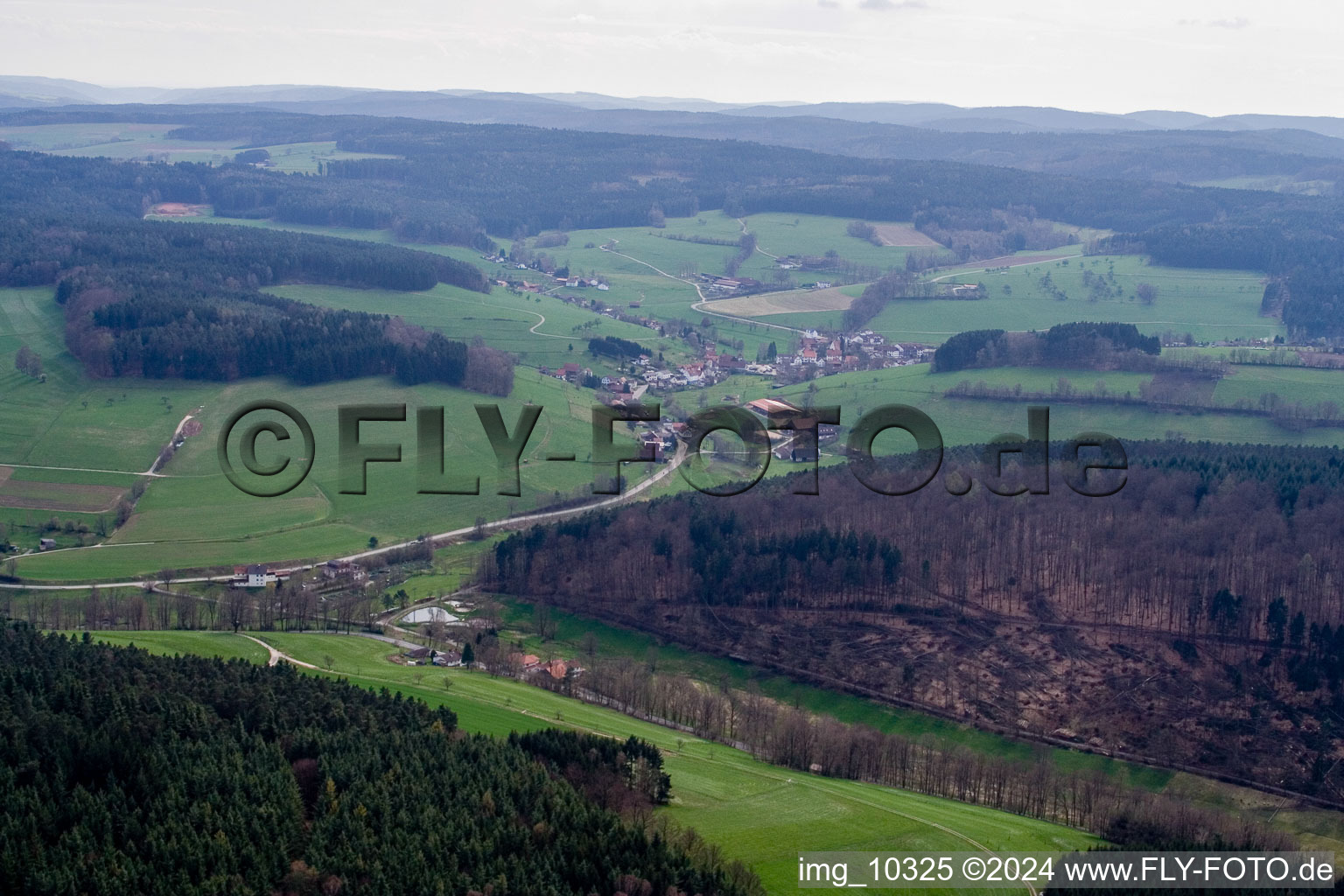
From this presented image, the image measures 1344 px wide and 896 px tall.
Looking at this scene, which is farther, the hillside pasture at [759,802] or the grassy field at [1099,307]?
the grassy field at [1099,307]

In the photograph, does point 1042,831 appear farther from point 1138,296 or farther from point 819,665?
point 1138,296

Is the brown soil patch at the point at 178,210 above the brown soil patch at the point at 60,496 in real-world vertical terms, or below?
above

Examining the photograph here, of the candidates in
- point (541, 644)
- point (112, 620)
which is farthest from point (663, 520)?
point (112, 620)

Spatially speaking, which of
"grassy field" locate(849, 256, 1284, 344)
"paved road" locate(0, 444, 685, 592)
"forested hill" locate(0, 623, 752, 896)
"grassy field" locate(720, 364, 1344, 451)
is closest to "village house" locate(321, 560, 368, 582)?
"paved road" locate(0, 444, 685, 592)

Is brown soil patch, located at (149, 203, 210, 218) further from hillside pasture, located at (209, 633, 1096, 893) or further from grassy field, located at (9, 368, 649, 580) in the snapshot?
hillside pasture, located at (209, 633, 1096, 893)

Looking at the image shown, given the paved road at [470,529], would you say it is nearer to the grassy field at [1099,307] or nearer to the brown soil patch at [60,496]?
the brown soil patch at [60,496]

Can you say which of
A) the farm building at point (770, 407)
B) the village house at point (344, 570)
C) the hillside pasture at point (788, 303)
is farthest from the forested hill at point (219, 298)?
the village house at point (344, 570)
